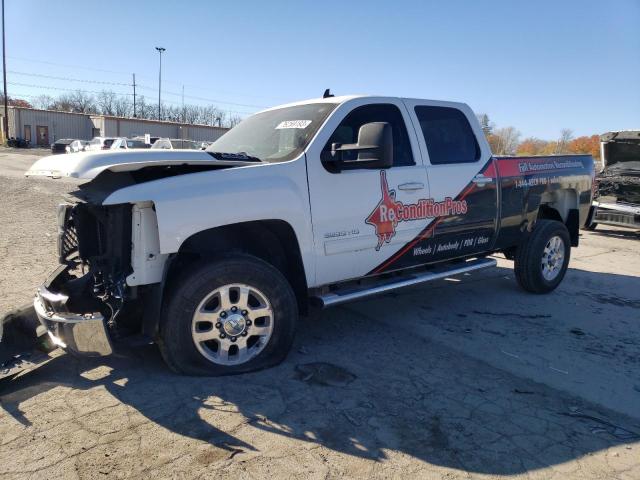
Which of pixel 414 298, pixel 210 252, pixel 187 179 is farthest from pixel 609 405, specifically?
pixel 187 179

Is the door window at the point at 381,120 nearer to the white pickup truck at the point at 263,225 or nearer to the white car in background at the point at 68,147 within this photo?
the white pickup truck at the point at 263,225

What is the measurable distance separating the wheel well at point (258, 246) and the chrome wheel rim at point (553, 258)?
3.50m

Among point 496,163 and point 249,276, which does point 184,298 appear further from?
point 496,163

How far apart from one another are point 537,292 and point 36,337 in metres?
5.34

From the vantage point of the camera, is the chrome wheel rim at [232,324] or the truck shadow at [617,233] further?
the truck shadow at [617,233]

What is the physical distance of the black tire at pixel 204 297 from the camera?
349 centimetres

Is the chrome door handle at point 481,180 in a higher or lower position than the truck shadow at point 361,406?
higher

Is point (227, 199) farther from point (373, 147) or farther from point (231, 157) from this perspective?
point (373, 147)

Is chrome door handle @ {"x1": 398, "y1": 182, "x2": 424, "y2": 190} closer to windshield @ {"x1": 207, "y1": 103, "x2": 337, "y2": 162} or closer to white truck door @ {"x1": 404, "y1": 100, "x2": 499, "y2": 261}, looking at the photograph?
white truck door @ {"x1": 404, "y1": 100, "x2": 499, "y2": 261}

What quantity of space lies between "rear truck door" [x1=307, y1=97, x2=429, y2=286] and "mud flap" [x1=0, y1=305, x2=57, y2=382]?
2094mm

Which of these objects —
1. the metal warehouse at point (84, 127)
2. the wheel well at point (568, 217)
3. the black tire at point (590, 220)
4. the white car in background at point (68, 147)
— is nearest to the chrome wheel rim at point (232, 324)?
the wheel well at point (568, 217)

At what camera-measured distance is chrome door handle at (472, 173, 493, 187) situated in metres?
5.23

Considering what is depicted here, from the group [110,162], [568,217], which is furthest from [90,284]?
[568,217]

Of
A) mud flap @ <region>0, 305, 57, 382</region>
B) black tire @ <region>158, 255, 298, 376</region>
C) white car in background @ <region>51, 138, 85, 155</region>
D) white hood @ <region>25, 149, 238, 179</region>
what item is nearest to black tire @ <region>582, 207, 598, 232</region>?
black tire @ <region>158, 255, 298, 376</region>
